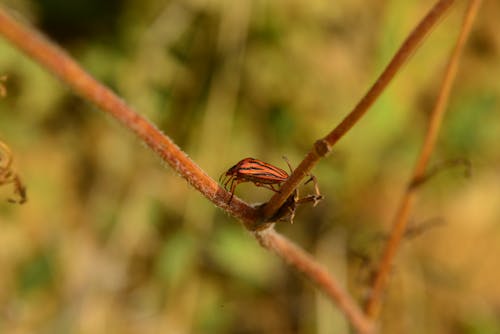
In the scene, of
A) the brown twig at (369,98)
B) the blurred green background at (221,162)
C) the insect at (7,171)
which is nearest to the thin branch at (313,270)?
the brown twig at (369,98)

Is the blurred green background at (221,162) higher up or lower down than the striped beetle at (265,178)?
higher up

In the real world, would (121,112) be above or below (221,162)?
below

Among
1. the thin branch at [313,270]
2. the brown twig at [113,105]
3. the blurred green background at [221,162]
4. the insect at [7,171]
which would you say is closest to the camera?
the brown twig at [113,105]

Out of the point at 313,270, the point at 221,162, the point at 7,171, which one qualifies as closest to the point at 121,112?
the point at 7,171

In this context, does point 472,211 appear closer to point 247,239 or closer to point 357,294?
point 357,294

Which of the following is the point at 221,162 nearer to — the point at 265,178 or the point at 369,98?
the point at 265,178

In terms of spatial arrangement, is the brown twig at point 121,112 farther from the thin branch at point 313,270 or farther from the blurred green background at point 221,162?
the blurred green background at point 221,162
